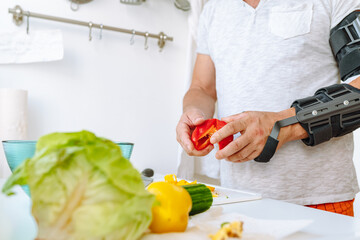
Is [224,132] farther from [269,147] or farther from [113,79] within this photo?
[113,79]

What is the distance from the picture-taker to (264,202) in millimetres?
733

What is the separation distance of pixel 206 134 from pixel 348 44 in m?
0.49

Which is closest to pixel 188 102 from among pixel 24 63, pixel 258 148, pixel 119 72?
pixel 258 148

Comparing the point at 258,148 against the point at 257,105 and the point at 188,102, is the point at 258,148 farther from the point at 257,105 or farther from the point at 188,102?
the point at 188,102

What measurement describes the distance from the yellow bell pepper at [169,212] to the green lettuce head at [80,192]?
7cm

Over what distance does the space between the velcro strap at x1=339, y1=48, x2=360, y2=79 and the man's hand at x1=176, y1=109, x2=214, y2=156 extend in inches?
17.0

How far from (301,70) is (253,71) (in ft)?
0.48

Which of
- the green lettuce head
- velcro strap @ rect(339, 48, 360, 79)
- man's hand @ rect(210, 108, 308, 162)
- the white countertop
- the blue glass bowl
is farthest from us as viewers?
velcro strap @ rect(339, 48, 360, 79)

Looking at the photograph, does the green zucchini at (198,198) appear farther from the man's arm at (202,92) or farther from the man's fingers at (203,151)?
the man's arm at (202,92)

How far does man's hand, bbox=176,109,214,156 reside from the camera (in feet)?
2.87

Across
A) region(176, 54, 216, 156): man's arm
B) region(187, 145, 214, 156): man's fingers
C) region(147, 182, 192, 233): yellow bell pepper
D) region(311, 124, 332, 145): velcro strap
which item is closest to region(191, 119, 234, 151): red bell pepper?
region(187, 145, 214, 156): man's fingers

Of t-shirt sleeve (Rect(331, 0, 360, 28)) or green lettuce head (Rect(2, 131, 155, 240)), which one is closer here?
green lettuce head (Rect(2, 131, 155, 240))

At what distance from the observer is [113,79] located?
155 centimetres

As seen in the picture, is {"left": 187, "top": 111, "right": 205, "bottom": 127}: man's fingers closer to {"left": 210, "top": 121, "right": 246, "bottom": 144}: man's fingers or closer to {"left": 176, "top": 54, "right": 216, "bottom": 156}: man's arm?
{"left": 176, "top": 54, "right": 216, "bottom": 156}: man's arm
